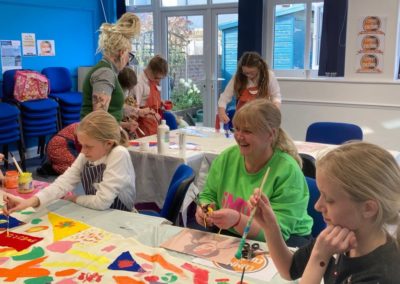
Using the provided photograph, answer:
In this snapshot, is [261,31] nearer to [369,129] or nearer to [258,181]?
[369,129]

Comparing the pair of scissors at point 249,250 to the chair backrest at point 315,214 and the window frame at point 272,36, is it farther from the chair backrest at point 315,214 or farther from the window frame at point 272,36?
the window frame at point 272,36

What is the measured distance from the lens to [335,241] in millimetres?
1022

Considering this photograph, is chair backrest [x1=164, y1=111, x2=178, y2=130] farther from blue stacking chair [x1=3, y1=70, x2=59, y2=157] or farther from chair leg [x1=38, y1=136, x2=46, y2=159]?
chair leg [x1=38, y1=136, x2=46, y2=159]

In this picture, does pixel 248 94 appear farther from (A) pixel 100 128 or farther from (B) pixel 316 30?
(B) pixel 316 30

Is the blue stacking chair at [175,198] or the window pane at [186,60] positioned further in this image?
the window pane at [186,60]

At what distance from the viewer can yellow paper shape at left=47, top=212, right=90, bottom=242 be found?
1.67m

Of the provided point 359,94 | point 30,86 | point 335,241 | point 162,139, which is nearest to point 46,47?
point 30,86

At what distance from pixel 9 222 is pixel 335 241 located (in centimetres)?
138

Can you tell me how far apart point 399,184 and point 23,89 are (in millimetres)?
5196

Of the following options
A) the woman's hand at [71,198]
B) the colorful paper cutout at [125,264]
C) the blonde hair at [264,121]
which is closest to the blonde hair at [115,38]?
the woman's hand at [71,198]

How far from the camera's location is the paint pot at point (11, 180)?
2301 mm

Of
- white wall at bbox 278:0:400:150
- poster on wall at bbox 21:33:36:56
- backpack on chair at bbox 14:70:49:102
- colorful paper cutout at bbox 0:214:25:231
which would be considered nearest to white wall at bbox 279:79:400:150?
white wall at bbox 278:0:400:150

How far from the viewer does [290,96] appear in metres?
5.46

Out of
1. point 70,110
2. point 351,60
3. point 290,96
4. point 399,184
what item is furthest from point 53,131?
point 399,184
